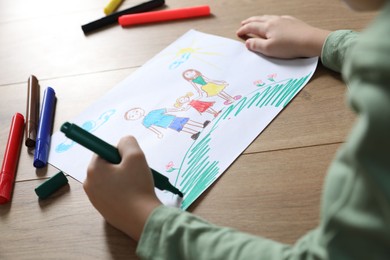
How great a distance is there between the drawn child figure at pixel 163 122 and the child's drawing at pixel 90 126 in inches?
1.1

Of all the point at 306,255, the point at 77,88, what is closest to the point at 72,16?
the point at 77,88

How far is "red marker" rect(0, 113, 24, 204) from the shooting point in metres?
0.55

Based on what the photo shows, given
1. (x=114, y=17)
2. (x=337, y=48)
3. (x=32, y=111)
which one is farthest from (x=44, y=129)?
(x=337, y=48)

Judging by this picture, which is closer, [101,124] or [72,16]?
[101,124]

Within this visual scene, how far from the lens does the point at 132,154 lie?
0.50 m

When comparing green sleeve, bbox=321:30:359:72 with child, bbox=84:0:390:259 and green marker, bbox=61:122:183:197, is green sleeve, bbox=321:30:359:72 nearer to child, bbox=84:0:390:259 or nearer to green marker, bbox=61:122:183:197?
child, bbox=84:0:390:259

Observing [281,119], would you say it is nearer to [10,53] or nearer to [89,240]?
[89,240]

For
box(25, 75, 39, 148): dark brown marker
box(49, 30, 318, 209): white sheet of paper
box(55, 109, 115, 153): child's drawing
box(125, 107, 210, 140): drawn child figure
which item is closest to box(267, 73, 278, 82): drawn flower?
box(49, 30, 318, 209): white sheet of paper

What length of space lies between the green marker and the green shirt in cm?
7

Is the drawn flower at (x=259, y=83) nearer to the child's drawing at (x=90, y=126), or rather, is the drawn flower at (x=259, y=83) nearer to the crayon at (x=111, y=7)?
the child's drawing at (x=90, y=126)

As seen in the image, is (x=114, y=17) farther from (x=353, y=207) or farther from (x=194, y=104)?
(x=353, y=207)

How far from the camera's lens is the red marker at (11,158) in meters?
0.55

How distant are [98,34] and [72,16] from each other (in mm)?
90

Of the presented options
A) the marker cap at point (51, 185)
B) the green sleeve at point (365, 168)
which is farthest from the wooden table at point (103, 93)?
the green sleeve at point (365, 168)
